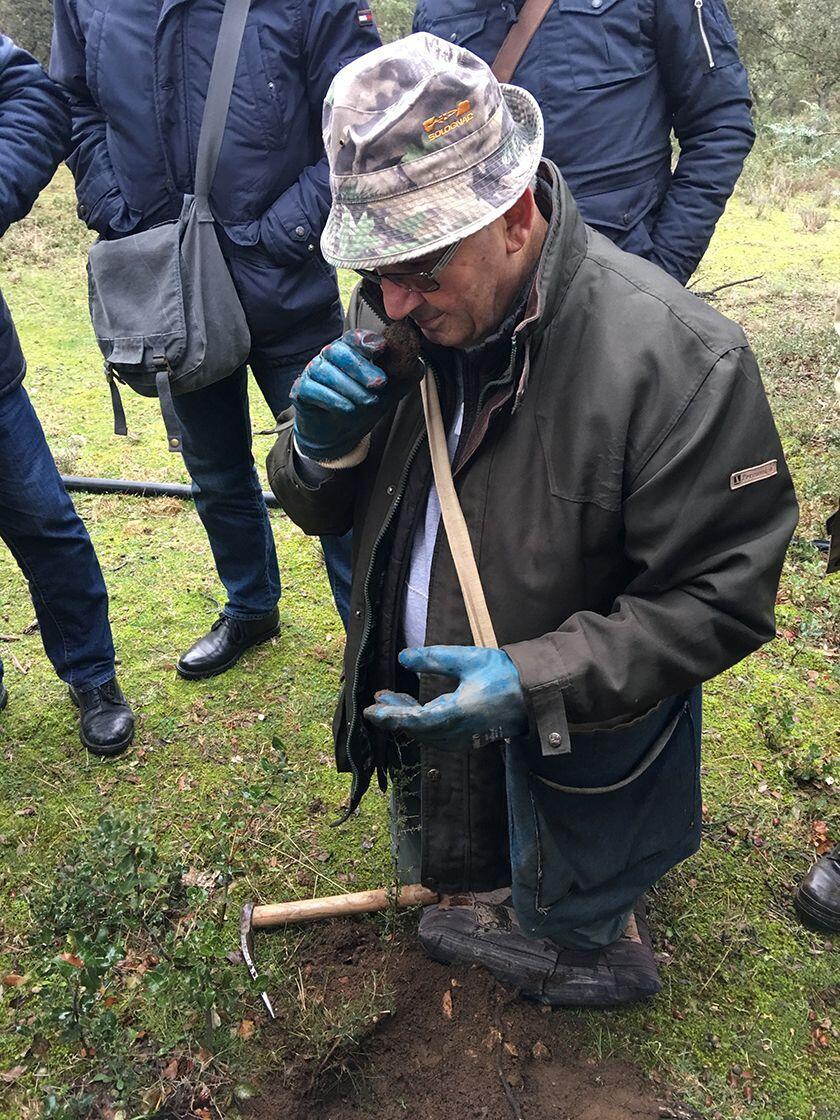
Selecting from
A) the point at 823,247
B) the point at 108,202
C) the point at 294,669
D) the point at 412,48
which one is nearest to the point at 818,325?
the point at 823,247

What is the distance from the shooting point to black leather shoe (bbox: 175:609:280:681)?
367cm

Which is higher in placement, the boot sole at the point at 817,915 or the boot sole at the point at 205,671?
the boot sole at the point at 817,915

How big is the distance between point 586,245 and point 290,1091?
2043 mm

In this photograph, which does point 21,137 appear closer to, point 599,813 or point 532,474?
point 532,474

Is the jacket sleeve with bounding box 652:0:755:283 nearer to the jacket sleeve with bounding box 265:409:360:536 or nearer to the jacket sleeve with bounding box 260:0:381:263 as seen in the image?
the jacket sleeve with bounding box 260:0:381:263

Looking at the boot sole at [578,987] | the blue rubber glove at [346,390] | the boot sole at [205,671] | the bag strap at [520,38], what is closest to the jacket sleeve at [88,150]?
the bag strap at [520,38]

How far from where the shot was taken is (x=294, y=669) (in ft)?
12.3

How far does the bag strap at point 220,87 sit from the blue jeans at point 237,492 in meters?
0.70

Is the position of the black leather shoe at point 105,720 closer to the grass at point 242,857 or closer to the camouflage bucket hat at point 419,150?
the grass at point 242,857

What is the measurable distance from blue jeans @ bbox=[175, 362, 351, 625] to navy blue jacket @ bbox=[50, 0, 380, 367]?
0.75 feet

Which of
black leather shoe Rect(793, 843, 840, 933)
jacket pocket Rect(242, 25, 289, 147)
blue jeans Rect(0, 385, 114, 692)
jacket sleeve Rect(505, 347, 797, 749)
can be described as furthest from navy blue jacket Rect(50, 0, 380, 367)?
black leather shoe Rect(793, 843, 840, 933)

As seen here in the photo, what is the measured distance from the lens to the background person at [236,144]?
2668mm

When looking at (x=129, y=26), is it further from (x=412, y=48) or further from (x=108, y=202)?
(x=412, y=48)

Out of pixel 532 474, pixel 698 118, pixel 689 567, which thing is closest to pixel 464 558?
pixel 532 474
